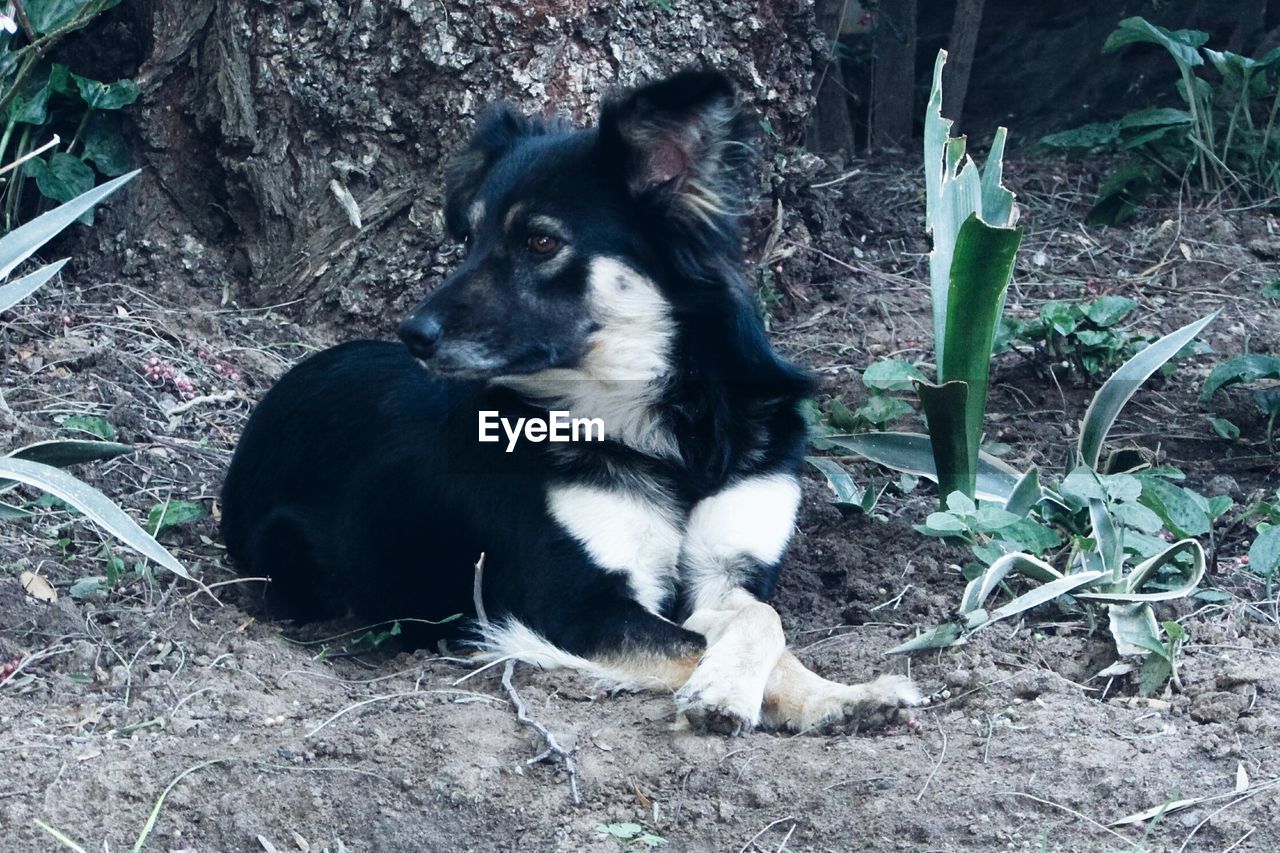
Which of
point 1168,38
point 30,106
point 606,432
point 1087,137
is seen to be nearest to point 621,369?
point 606,432

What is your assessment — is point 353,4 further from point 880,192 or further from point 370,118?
point 880,192

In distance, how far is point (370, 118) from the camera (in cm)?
483

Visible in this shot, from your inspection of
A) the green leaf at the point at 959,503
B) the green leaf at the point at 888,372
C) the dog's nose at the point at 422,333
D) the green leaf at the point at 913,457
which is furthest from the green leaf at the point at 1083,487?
the dog's nose at the point at 422,333

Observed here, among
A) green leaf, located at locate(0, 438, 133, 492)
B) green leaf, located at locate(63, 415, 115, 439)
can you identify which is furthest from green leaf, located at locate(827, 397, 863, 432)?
green leaf, located at locate(63, 415, 115, 439)

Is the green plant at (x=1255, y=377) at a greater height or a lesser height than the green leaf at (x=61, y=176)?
lesser

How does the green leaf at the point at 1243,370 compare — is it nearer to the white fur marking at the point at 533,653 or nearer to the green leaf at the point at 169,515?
the white fur marking at the point at 533,653

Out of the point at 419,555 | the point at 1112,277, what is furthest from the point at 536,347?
the point at 1112,277

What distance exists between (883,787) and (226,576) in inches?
78.7

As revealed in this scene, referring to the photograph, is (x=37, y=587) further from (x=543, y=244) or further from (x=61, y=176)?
(x=61, y=176)

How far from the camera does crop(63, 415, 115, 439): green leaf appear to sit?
3957 mm

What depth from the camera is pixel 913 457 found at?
3.85 meters

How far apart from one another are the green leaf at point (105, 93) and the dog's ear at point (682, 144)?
8.41ft

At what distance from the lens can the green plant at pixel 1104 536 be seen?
9.78 feet

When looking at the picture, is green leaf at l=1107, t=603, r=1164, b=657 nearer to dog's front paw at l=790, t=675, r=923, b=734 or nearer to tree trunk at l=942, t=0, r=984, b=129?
dog's front paw at l=790, t=675, r=923, b=734
